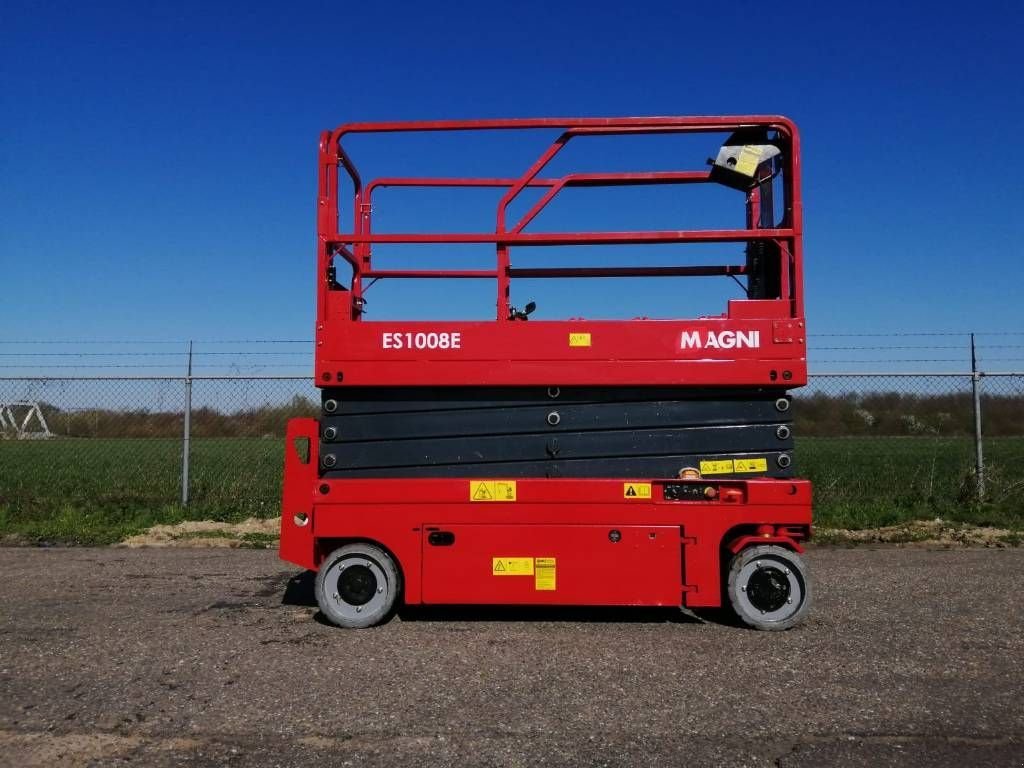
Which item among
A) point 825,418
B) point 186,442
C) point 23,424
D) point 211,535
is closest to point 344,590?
point 211,535

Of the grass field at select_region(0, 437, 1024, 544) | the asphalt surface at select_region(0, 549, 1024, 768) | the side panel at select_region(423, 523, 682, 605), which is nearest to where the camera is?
the asphalt surface at select_region(0, 549, 1024, 768)

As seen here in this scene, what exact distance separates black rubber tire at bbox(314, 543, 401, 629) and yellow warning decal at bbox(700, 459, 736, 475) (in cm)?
208

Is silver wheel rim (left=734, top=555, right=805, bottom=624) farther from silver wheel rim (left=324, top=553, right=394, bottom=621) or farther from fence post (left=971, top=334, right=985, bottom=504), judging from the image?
fence post (left=971, top=334, right=985, bottom=504)

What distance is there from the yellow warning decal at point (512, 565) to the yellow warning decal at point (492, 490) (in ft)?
1.23

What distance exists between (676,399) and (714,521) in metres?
0.80

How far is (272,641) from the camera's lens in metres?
4.93

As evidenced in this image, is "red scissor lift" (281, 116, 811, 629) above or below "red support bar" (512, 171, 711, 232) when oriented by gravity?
below

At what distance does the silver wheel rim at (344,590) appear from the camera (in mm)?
5320

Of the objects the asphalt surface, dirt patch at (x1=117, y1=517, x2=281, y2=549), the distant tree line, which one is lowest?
the asphalt surface

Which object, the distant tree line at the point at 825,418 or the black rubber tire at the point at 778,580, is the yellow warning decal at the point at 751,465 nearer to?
the black rubber tire at the point at 778,580

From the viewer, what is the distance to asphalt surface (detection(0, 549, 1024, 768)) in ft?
10.9

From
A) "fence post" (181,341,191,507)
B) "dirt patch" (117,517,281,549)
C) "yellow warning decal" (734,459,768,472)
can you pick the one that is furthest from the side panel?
"fence post" (181,341,191,507)

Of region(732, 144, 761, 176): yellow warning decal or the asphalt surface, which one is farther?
region(732, 144, 761, 176): yellow warning decal

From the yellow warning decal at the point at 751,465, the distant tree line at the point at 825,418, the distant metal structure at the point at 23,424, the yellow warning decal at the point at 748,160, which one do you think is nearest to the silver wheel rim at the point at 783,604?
the yellow warning decal at the point at 751,465
